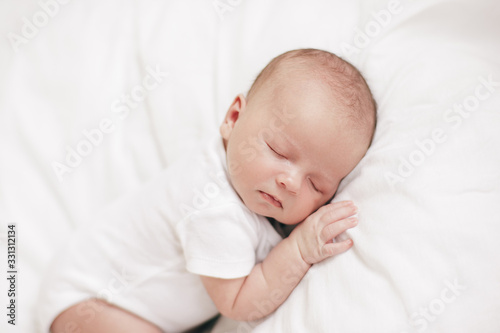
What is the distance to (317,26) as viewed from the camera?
143cm

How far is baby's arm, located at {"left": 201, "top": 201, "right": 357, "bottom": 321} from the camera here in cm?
109

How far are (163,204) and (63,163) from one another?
470 millimetres

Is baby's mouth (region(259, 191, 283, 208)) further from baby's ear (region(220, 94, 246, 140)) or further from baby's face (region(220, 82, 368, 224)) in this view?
baby's ear (region(220, 94, 246, 140))

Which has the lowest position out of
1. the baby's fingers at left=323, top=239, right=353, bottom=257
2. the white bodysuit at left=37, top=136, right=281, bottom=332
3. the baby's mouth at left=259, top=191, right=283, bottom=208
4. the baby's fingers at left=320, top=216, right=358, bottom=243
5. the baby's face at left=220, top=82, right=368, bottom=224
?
the white bodysuit at left=37, top=136, right=281, bottom=332

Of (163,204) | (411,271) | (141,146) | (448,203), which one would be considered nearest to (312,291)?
(411,271)

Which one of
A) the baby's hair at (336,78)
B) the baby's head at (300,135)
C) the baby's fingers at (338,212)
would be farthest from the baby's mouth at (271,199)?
the baby's hair at (336,78)

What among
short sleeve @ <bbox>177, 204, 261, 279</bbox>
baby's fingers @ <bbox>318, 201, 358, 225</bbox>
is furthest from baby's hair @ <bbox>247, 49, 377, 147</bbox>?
short sleeve @ <bbox>177, 204, 261, 279</bbox>

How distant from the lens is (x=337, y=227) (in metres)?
1.07

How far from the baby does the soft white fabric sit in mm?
84

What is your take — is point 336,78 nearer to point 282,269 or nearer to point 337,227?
point 337,227

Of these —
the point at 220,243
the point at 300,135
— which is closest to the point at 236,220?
the point at 220,243

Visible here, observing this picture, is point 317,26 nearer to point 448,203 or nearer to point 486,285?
point 448,203

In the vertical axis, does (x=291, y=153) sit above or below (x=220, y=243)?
above

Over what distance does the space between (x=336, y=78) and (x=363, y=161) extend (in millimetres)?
230
